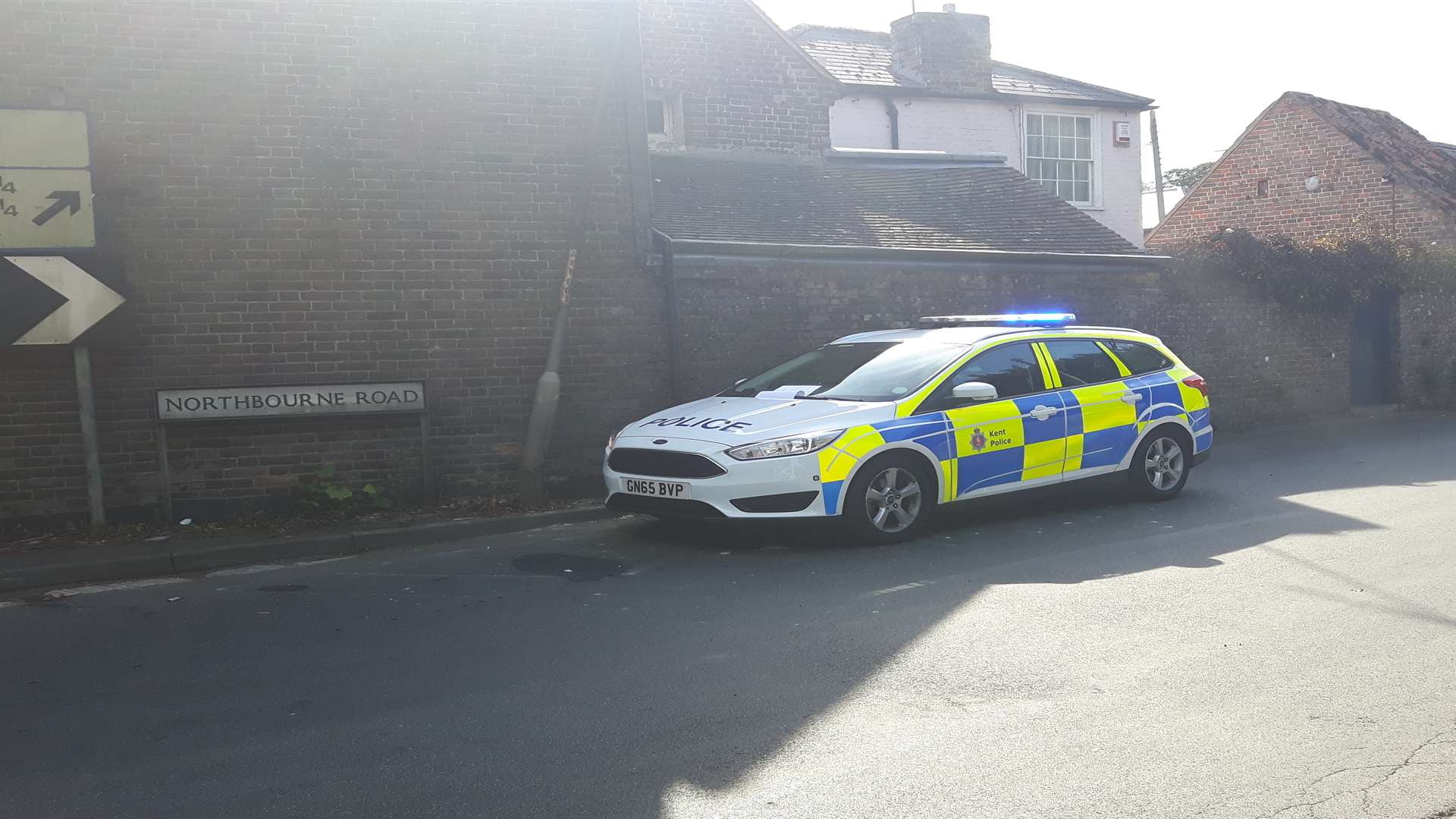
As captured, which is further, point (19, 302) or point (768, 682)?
point (19, 302)

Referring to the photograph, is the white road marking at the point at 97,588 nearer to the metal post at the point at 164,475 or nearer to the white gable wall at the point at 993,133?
the metal post at the point at 164,475

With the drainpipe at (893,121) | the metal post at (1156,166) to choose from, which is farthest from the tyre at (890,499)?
the metal post at (1156,166)

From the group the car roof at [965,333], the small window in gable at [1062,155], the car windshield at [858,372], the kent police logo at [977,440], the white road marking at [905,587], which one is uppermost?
the small window in gable at [1062,155]

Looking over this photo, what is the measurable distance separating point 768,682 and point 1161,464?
20.0 ft

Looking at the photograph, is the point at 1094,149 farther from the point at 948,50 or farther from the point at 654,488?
the point at 654,488

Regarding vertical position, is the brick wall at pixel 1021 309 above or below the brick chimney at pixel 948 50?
below

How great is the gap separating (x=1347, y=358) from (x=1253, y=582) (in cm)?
1557

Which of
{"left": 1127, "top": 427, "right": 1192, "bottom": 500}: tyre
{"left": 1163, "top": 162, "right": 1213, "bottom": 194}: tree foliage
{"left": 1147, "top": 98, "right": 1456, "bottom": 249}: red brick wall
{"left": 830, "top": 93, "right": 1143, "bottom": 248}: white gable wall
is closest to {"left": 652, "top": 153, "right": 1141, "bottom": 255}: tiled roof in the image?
{"left": 1127, "top": 427, "right": 1192, "bottom": 500}: tyre

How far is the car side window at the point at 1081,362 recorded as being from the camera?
9.60 m

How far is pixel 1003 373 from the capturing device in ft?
30.3

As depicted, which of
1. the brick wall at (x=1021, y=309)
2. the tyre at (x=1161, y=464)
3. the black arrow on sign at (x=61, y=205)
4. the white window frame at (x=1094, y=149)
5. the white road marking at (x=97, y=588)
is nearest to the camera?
the white road marking at (x=97, y=588)

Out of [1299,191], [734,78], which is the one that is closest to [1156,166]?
[1299,191]

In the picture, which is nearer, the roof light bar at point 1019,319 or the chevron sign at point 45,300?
the chevron sign at point 45,300

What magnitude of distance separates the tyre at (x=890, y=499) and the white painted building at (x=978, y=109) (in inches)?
617
